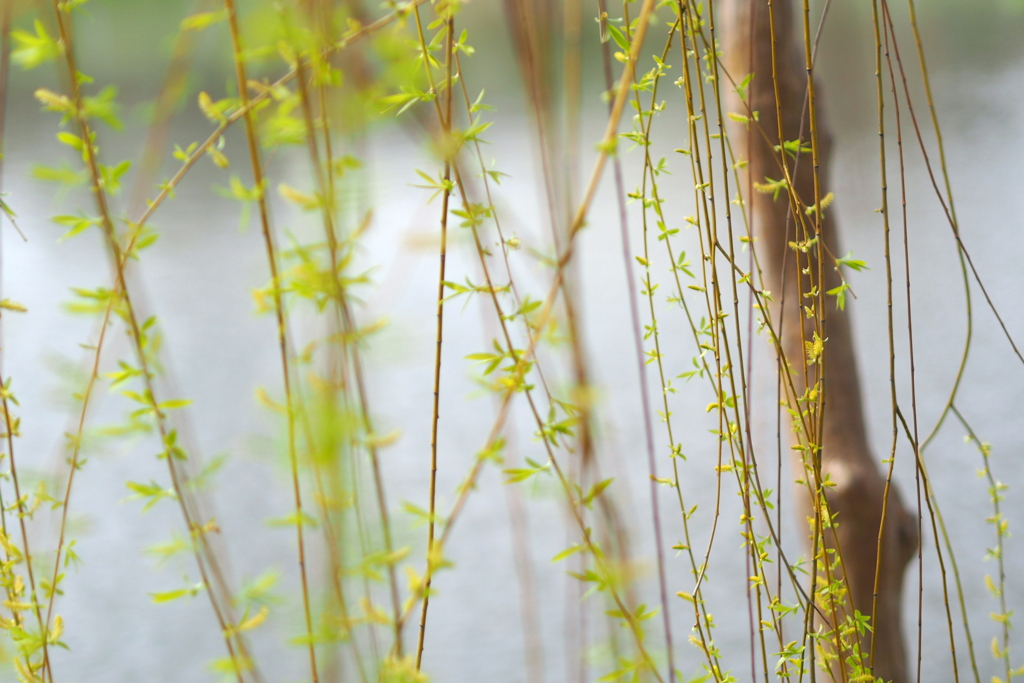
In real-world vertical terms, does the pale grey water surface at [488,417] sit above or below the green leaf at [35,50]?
above

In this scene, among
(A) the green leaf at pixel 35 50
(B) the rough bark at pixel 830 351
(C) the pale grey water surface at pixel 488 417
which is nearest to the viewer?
(A) the green leaf at pixel 35 50

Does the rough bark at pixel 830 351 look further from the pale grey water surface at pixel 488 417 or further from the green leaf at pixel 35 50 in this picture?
the green leaf at pixel 35 50

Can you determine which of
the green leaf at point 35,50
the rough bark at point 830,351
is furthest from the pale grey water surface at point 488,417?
the green leaf at point 35,50

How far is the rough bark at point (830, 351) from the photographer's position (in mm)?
735

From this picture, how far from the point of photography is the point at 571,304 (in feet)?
1.02

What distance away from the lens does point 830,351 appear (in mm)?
761

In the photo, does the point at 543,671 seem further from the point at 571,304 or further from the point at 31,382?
the point at 31,382

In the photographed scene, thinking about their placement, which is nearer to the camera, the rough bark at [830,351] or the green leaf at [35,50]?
the green leaf at [35,50]

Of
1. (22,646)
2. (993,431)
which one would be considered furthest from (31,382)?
(993,431)

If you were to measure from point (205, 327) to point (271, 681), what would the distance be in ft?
4.92

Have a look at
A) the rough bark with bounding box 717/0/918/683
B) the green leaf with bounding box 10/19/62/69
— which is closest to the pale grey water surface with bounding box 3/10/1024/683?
the rough bark with bounding box 717/0/918/683

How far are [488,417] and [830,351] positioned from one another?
150 centimetres

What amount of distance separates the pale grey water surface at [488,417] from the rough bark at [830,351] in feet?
0.16

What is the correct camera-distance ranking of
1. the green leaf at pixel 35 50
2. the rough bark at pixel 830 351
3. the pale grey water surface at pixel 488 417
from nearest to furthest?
1. the green leaf at pixel 35 50
2. the rough bark at pixel 830 351
3. the pale grey water surface at pixel 488 417
